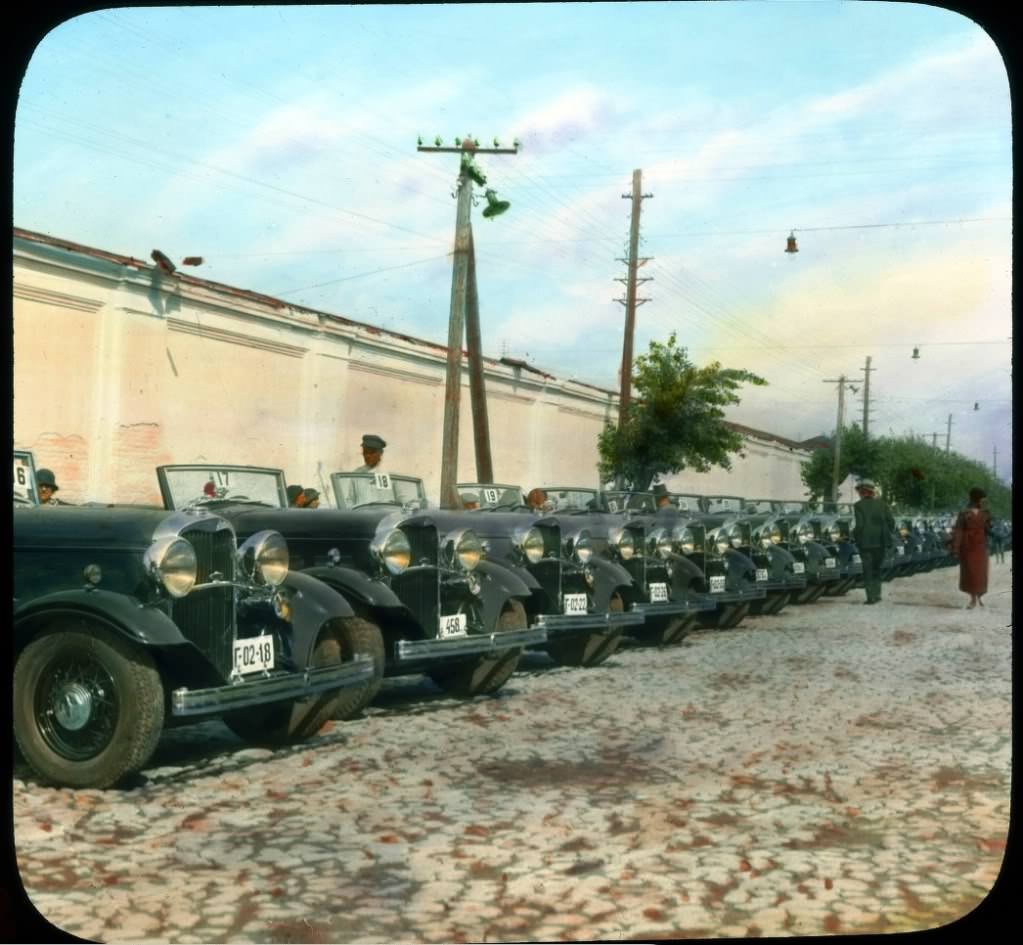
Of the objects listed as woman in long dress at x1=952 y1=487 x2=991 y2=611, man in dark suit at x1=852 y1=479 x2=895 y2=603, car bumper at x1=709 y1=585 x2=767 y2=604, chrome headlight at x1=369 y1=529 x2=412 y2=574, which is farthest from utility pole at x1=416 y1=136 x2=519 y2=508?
man in dark suit at x1=852 y1=479 x2=895 y2=603

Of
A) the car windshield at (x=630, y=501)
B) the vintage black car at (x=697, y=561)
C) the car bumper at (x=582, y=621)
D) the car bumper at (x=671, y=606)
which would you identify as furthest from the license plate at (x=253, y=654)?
the car windshield at (x=630, y=501)

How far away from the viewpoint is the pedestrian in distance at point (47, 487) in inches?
187

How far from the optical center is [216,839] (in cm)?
361

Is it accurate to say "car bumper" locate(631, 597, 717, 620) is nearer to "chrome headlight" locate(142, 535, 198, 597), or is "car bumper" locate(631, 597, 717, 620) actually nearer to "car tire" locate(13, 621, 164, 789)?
"chrome headlight" locate(142, 535, 198, 597)

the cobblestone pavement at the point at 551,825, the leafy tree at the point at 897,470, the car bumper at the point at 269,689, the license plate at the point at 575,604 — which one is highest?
the leafy tree at the point at 897,470

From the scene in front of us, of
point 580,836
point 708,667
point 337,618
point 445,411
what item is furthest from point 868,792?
point 708,667

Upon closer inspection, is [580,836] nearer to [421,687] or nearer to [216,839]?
[216,839]

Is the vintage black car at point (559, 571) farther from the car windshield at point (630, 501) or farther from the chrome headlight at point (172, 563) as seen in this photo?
the chrome headlight at point (172, 563)

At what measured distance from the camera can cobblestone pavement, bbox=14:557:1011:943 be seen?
9.78 feet

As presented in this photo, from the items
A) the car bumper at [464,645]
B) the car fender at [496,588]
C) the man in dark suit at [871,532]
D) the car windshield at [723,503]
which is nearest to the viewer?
the car bumper at [464,645]

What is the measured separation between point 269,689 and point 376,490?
241cm

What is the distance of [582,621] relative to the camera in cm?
764

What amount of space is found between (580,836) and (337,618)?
2216 mm

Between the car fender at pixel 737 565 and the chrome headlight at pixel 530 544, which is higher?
the chrome headlight at pixel 530 544
